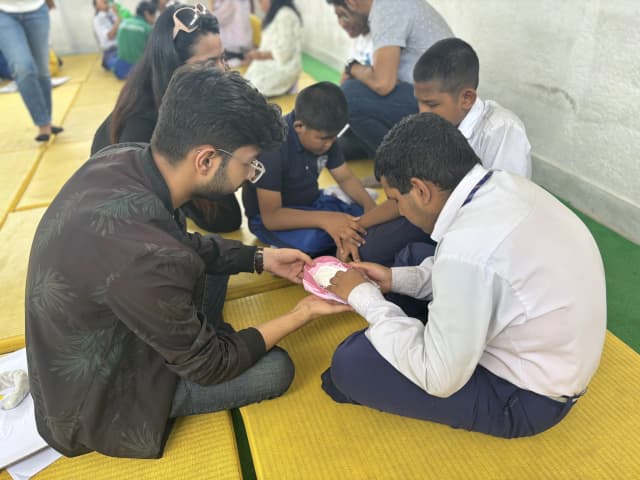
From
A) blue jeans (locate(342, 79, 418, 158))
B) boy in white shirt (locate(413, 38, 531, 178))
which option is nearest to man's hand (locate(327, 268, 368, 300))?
boy in white shirt (locate(413, 38, 531, 178))

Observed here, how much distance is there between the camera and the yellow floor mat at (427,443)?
1.19 meters

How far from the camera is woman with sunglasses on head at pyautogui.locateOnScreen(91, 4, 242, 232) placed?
1.83 m

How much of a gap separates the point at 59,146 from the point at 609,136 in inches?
144

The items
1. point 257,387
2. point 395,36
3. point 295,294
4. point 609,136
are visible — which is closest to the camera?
point 257,387

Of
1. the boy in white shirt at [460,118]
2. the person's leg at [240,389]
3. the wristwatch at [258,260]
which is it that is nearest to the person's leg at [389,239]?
the boy in white shirt at [460,118]

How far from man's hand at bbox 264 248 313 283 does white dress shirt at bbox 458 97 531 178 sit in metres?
0.84

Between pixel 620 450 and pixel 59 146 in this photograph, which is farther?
pixel 59 146

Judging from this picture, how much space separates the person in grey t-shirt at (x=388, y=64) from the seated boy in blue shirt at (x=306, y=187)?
652 millimetres

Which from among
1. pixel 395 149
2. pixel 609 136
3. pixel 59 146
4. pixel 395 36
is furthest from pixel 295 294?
pixel 59 146

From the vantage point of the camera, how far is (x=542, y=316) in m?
1.01

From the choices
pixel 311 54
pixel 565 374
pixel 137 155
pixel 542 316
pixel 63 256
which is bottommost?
pixel 311 54

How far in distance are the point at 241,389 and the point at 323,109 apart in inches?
41.8

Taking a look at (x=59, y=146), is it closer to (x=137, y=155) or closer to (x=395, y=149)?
(x=137, y=155)

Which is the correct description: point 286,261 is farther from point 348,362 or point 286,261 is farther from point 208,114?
point 208,114
